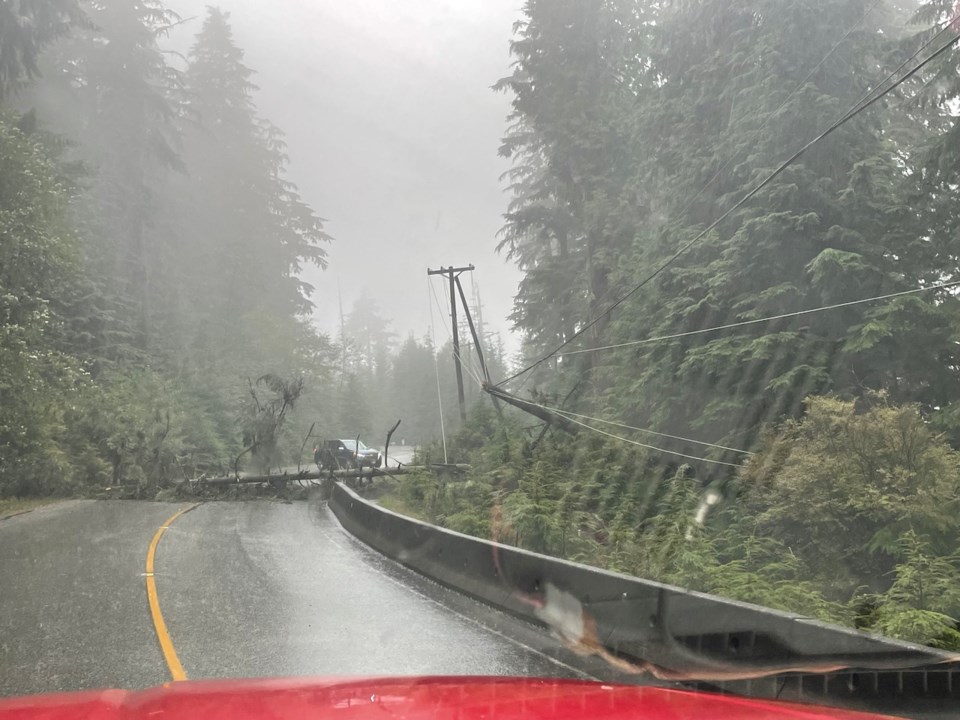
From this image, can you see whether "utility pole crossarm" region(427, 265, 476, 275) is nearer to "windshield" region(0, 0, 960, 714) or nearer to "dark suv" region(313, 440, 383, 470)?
"windshield" region(0, 0, 960, 714)

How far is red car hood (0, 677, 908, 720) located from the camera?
11.5ft

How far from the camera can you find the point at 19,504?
22172 mm

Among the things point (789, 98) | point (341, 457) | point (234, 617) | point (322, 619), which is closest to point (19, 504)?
point (234, 617)

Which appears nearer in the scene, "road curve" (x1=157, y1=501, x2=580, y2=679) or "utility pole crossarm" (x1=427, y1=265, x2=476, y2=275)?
"road curve" (x1=157, y1=501, x2=580, y2=679)

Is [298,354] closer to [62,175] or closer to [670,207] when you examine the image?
[62,175]

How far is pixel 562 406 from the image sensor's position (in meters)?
28.5

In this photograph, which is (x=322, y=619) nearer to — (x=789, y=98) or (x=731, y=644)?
(x=731, y=644)

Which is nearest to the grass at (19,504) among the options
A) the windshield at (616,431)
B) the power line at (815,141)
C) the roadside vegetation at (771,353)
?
the windshield at (616,431)

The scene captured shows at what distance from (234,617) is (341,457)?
105ft

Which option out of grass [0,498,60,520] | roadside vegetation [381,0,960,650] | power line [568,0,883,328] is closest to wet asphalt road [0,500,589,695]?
roadside vegetation [381,0,960,650]

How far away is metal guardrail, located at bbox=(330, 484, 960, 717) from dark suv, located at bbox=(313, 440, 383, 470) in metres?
20.0

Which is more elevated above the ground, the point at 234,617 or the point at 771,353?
the point at 771,353

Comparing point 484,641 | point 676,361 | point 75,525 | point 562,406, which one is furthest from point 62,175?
point 484,641

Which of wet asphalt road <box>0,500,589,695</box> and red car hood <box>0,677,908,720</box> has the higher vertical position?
red car hood <box>0,677,908,720</box>
